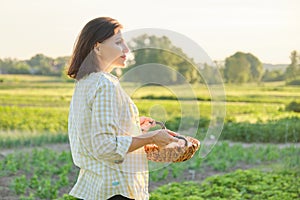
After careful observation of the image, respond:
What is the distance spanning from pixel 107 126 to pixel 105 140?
0.05 meters

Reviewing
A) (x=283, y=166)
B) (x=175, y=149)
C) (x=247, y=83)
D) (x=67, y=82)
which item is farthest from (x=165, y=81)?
(x=247, y=83)

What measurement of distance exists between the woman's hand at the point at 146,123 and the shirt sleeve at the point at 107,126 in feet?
1.02

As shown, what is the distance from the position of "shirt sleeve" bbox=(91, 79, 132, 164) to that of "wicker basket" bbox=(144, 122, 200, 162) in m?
0.23

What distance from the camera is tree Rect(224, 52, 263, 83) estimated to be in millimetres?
10945

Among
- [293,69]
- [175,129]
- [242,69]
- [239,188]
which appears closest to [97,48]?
[175,129]

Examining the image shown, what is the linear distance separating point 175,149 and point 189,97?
0.26m

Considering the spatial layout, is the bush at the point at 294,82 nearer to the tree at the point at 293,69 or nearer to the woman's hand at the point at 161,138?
the tree at the point at 293,69

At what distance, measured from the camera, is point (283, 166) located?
7.52m

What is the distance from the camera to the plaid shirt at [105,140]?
2.19 meters

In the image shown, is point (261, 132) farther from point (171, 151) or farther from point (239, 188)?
point (171, 151)

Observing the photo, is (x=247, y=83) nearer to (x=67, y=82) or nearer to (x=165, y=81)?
(x=67, y=82)

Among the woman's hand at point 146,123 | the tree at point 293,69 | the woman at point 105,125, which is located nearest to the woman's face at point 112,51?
the woman at point 105,125

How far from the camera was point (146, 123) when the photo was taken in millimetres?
2543

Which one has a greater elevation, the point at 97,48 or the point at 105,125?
the point at 97,48
